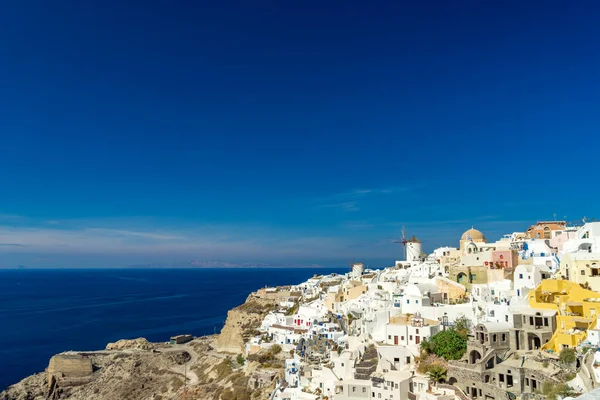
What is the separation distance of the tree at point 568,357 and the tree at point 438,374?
7.54 meters

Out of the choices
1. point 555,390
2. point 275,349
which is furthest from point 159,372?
point 555,390

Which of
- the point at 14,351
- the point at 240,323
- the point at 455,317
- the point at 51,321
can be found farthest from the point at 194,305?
the point at 455,317

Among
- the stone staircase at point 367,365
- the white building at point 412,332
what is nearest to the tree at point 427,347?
the white building at point 412,332

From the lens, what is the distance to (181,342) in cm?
8644

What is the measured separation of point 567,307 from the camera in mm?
31734

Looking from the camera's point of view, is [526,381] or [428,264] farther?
[428,264]

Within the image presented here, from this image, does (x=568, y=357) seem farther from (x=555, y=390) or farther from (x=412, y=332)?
(x=412, y=332)

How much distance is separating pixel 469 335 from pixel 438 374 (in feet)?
18.3

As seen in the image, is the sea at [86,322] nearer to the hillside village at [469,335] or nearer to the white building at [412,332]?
the hillside village at [469,335]

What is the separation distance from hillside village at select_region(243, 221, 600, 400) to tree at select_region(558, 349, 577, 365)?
55 mm

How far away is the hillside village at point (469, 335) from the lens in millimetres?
28156

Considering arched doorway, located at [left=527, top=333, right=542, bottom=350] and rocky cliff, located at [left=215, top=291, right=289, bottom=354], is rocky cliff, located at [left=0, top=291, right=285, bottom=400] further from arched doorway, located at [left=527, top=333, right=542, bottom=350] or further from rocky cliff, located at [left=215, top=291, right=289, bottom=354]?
arched doorway, located at [left=527, top=333, right=542, bottom=350]

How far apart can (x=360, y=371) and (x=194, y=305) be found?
5560 inches

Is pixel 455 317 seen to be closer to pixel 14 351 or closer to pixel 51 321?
pixel 14 351
